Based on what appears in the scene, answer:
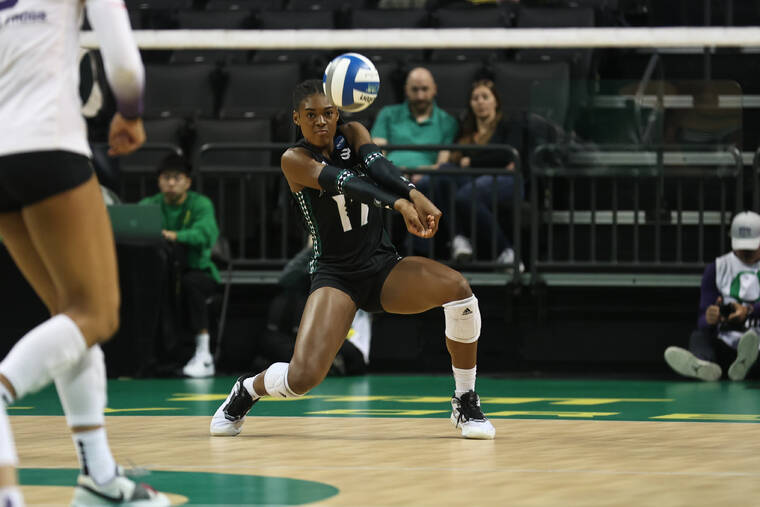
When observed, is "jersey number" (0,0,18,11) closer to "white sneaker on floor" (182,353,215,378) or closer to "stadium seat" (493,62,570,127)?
"white sneaker on floor" (182,353,215,378)

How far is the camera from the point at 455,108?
41.1 ft

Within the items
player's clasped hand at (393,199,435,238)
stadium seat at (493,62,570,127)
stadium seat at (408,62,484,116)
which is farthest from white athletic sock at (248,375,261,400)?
stadium seat at (408,62,484,116)

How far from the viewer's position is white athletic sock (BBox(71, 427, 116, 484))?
157 inches

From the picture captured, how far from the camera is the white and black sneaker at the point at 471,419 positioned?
20.6 ft

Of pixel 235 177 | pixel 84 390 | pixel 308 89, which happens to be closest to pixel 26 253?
pixel 84 390

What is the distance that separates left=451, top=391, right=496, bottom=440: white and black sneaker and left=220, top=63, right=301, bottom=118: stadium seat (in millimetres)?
6612

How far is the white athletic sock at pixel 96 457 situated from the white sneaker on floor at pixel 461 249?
7194mm

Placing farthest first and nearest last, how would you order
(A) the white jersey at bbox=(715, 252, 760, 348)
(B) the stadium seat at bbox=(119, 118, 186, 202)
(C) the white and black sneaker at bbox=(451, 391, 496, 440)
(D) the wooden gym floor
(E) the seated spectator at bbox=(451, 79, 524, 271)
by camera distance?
(B) the stadium seat at bbox=(119, 118, 186, 202)
(E) the seated spectator at bbox=(451, 79, 524, 271)
(A) the white jersey at bbox=(715, 252, 760, 348)
(C) the white and black sneaker at bbox=(451, 391, 496, 440)
(D) the wooden gym floor

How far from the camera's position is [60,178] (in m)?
3.79

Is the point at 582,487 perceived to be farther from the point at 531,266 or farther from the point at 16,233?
the point at 531,266

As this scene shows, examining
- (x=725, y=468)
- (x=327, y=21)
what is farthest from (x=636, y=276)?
(x=725, y=468)

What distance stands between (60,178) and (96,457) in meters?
0.85

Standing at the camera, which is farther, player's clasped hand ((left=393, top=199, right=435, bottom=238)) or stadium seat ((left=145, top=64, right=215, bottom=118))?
stadium seat ((left=145, top=64, right=215, bottom=118))

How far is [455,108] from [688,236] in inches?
101
